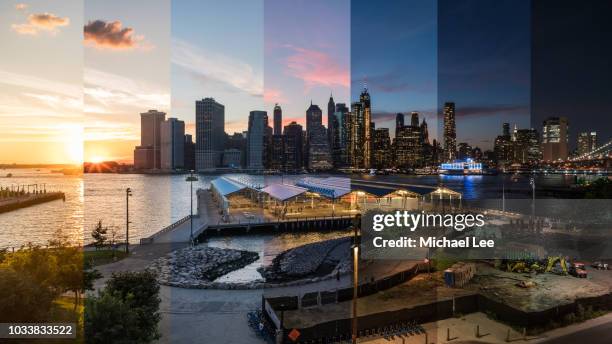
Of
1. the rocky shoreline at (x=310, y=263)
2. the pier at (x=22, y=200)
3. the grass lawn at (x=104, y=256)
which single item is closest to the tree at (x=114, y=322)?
the rocky shoreline at (x=310, y=263)

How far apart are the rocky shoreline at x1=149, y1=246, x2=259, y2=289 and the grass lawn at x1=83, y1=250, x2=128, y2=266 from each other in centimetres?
232

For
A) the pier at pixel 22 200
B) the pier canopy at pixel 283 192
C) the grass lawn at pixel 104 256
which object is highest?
the pier canopy at pixel 283 192

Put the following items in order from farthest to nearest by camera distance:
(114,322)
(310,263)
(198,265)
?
(310,263) < (198,265) < (114,322)

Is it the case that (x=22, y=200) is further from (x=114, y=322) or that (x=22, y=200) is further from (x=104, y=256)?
(x=114, y=322)

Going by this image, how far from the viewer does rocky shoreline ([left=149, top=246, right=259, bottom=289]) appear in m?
17.8

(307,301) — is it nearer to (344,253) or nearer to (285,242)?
(344,253)

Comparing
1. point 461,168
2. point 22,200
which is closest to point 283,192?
point 22,200

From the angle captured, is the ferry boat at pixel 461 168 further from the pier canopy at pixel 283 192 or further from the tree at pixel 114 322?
the tree at pixel 114 322

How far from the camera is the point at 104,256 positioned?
22.8m

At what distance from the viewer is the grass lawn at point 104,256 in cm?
2148

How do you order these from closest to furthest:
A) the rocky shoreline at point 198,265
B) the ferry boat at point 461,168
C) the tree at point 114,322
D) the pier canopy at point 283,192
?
the tree at point 114,322 → the rocky shoreline at point 198,265 → the pier canopy at point 283,192 → the ferry boat at point 461,168

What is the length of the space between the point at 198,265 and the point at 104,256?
529 centimetres

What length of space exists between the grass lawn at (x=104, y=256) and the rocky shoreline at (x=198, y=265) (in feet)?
7.60

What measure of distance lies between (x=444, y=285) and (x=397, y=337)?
452 centimetres
